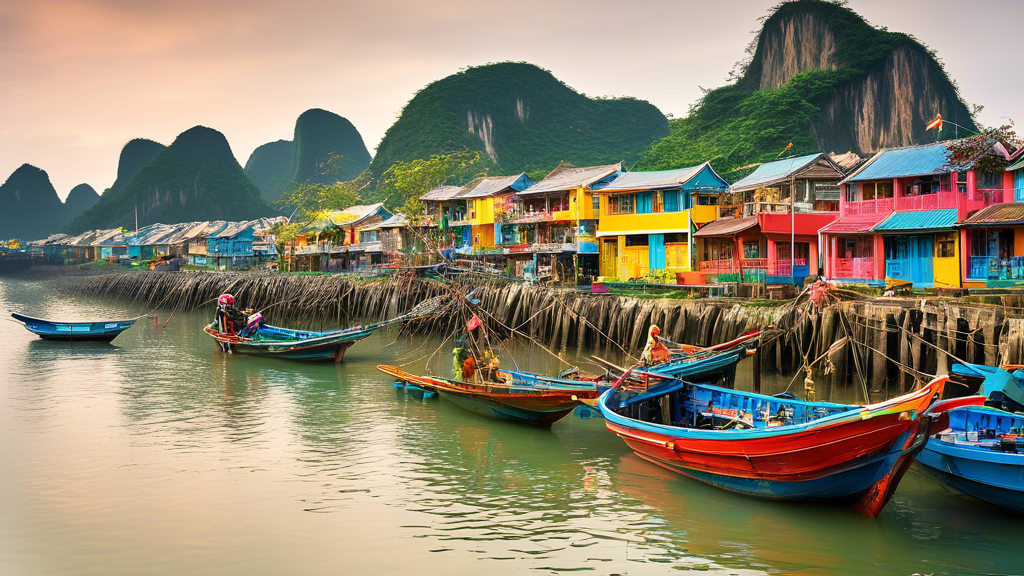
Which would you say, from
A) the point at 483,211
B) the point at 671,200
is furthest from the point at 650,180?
the point at 483,211

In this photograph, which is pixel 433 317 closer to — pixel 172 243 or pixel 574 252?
pixel 574 252

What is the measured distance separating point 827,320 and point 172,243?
92.6m

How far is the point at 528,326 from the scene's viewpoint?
108ft

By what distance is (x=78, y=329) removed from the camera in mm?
36469

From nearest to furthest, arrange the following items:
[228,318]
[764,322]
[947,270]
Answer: [764,322], [947,270], [228,318]

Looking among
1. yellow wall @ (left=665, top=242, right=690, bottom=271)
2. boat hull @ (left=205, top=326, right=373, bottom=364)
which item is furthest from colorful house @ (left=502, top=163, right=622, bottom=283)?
boat hull @ (left=205, top=326, right=373, bottom=364)

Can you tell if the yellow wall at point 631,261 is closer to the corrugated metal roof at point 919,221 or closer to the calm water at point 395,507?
the corrugated metal roof at point 919,221

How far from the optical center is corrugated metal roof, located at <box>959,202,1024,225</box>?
923 inches

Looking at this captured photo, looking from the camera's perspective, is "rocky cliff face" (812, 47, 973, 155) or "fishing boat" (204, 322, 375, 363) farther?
"rocky cliff face" (812, 47, 973, 155)

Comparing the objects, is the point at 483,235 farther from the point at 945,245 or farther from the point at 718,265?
the point at 945,245

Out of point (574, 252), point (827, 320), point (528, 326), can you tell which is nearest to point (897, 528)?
point (827, 320)

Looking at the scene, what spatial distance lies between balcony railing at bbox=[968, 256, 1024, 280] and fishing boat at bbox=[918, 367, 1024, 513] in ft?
44.5

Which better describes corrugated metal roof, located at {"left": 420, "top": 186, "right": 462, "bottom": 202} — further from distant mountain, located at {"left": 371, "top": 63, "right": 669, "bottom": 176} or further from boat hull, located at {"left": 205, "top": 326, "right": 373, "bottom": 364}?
distant mountain, located at {"left": 371, "top": 63, "right": 669, "bottom": 176}

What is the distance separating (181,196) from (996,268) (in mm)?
164672
